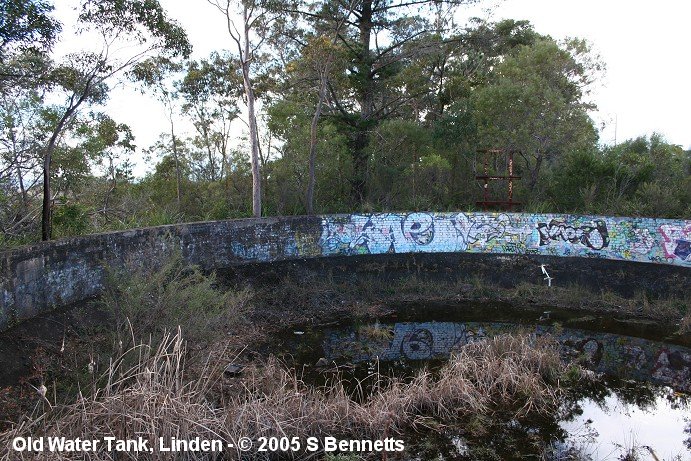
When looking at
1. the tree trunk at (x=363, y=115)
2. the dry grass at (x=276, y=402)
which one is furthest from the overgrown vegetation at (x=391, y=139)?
the dry grass at (x=276, y=402)

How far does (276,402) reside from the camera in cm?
648

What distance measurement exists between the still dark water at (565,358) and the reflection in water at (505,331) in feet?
0.07

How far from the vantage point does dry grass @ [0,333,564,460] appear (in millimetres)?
5020

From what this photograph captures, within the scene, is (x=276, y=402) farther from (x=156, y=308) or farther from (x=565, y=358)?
(x=565, y=358)

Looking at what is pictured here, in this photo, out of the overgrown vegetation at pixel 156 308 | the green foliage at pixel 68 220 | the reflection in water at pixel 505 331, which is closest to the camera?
the overgrown vegetation at pixel 156 308

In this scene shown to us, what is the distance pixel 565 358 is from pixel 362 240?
7161 mm

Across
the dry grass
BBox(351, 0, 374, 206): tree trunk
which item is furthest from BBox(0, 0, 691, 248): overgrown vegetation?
the dry grass

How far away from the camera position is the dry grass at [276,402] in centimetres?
502

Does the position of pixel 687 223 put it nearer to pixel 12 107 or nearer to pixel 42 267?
pixel 42 267

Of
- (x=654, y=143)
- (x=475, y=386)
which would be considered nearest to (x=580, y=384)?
(x=475, y=386)

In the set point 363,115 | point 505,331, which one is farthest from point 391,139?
point 505,331

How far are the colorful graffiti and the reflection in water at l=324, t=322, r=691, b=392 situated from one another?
12.0 ft

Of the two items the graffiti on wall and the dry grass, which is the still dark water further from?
the graffiti on wall

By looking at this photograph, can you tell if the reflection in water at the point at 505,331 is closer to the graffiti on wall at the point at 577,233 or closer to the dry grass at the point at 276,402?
the dry grass at the point at 276,402
